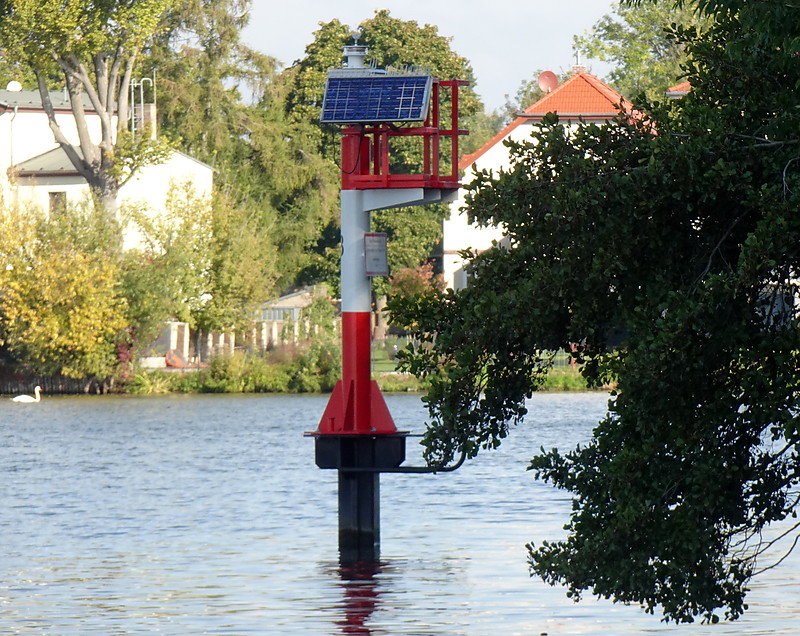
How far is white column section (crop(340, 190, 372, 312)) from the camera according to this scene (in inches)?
720

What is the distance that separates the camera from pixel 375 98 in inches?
723

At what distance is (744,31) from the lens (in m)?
10.9

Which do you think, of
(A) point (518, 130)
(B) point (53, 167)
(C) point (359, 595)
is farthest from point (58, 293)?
(C) point (359, 595)

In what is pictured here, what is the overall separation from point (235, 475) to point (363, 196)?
16472 millimetres

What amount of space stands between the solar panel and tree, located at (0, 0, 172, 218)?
42.6 m

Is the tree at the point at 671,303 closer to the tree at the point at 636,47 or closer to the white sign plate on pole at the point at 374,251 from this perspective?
the white sign plate on pole at the point at 374,251

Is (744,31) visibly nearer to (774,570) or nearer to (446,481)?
(774,570)

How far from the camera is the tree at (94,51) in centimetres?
5953

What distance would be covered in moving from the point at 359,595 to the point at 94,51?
1818 inches

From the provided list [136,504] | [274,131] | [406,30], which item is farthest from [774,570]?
[406,30]

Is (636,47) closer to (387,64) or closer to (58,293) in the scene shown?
(387,64)

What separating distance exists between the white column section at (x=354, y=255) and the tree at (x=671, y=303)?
243 inches

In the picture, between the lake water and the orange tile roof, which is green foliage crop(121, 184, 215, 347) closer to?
the orange tile roof

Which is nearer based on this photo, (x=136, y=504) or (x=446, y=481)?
(x=136, y=504)
